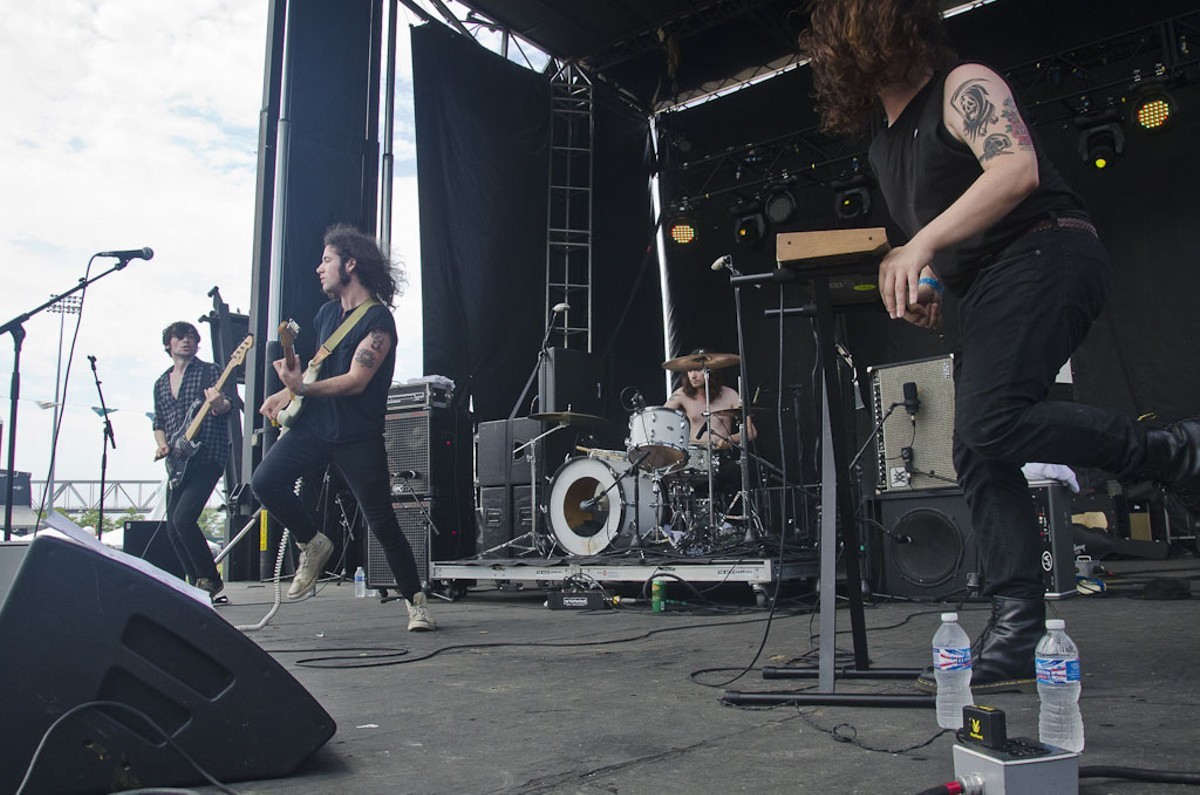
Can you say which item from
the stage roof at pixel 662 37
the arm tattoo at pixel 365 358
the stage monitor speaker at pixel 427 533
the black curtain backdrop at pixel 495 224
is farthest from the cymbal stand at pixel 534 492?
the stage roof at pixel 662 37

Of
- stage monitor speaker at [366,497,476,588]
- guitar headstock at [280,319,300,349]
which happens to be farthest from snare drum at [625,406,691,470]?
guitar headstock at [280,319,300,349]

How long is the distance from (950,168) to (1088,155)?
323 inches

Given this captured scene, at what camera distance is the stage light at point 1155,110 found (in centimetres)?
823

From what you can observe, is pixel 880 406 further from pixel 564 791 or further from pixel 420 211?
pixel 420 211

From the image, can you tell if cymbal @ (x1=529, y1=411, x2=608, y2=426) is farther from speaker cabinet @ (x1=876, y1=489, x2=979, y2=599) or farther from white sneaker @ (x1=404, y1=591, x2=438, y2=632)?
white sneaker @ (x1=404, y1=591, x2=438, y2=632)

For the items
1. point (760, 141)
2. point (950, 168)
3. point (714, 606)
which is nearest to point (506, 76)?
point (760, 141)

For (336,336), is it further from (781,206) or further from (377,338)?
(781,206)

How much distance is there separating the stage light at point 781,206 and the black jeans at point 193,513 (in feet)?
23.4

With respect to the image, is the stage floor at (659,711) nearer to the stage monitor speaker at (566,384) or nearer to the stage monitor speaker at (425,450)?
the stage monitor speaker at (425,450)

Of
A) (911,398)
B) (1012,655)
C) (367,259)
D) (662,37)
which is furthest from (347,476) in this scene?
(662,37)

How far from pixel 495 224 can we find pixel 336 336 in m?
6.09

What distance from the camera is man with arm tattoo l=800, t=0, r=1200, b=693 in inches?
72.4

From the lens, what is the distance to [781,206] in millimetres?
10539

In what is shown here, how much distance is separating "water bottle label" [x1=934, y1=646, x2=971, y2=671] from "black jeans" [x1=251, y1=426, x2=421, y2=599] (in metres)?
2.77
